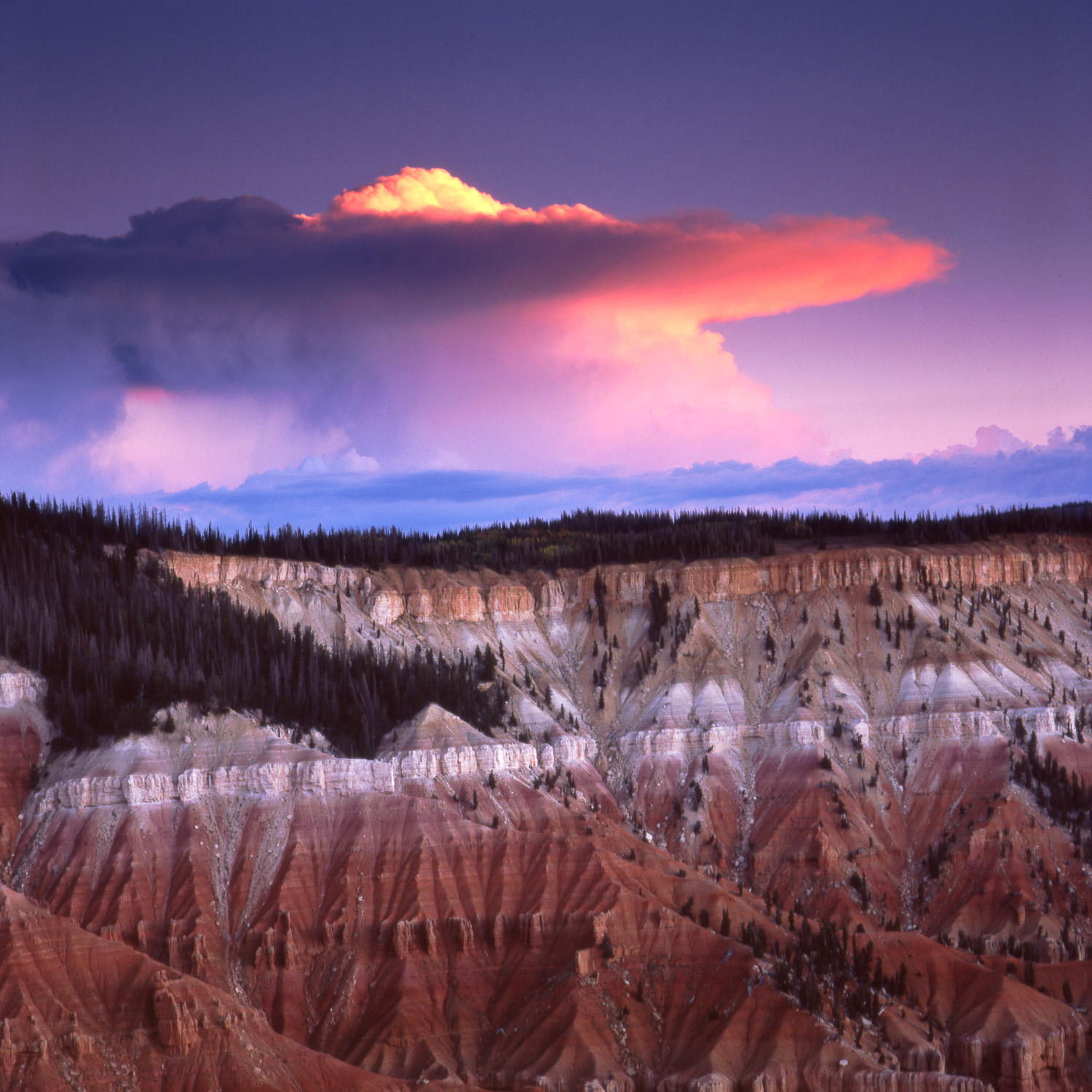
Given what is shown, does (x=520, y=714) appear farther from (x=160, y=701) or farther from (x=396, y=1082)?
(x=396, y=1082)

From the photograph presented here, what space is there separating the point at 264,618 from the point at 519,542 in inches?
1839

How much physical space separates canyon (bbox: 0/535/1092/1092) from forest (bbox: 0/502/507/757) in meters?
2.68

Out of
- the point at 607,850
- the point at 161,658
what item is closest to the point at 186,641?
the point at 161,658

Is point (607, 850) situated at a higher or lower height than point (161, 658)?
lower

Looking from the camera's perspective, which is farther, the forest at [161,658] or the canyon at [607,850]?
the forest at [161,658]

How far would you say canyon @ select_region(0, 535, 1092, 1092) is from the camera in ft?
336

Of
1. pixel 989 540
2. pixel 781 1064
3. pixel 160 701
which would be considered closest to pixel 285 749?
pixel 160 701

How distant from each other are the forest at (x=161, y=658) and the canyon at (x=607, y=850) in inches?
105

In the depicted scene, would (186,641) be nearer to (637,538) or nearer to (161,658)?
(161,658)

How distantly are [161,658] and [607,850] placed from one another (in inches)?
1502

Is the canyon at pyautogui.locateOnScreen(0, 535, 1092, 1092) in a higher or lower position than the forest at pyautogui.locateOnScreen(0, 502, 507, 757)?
lower

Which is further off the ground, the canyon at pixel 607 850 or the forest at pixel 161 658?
the forest at pixel 161 658

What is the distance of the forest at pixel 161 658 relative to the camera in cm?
13088

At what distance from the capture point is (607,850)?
12450 cm
